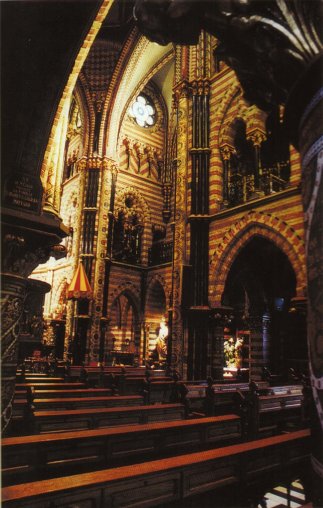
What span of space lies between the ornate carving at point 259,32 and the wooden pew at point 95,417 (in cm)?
421

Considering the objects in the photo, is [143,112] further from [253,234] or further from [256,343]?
[256,343]

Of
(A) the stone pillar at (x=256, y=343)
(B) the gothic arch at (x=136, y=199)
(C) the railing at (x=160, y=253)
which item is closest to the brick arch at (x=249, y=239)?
(A) the stone pillar at (x=256, y=343)

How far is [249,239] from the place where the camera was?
1170cm

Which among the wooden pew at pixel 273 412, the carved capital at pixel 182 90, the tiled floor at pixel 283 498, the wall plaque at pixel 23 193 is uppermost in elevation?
the carved capital at pixel 182 90

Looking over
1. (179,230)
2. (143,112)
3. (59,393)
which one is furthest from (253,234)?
(143,112)

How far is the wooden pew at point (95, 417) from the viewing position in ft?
15.3

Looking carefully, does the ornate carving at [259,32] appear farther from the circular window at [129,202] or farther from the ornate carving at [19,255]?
the circular window at [129,202]

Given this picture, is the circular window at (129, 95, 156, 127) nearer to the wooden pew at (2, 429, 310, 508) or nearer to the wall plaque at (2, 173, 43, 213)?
the wall plaque at (2, 173, 43, 213)

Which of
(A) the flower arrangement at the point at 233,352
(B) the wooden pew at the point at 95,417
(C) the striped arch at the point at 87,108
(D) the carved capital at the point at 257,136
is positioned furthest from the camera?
(C) the striped arch at the point at 87,108

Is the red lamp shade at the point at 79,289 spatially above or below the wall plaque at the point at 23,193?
above

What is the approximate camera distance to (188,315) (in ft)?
40.3

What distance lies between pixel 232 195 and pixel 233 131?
2.37m

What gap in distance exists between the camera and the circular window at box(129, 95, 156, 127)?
23.5m

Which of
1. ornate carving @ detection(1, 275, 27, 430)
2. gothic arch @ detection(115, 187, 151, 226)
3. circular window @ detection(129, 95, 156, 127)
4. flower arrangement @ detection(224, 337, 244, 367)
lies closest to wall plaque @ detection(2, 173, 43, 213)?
ornate carving @ detection(1, 275, 27, 430)
